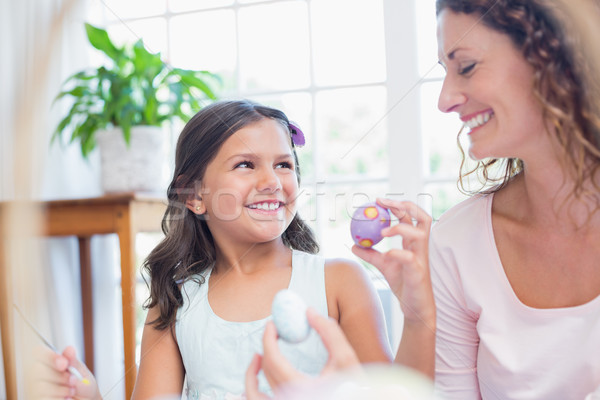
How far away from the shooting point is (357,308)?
0.84 meters

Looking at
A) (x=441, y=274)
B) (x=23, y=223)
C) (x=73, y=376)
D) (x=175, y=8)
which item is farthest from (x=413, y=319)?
(x=175, y=8)

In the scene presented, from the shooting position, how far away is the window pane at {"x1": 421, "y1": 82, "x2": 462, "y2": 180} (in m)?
1.19

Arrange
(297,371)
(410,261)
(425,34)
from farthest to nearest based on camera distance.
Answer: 1. (425,34)
2. (410,261)
3. (297,371)

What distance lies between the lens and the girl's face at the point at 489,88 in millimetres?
601

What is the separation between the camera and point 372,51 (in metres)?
1.36

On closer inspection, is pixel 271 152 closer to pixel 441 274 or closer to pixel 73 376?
pixel 441 274

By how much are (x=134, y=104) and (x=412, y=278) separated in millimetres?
1033

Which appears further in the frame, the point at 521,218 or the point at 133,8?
the point at 133,8

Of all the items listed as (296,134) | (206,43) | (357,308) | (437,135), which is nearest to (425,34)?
(437,135)

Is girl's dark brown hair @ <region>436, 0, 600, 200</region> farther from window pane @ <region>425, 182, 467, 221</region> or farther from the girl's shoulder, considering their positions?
window pane @ <region>425, 182, 467, 221</region>

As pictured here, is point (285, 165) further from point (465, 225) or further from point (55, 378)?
point (55, 378)

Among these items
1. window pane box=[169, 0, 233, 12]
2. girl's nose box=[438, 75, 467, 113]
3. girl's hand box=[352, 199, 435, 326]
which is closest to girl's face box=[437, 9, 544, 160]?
girl's nose box=[438, 75, 467, 113]

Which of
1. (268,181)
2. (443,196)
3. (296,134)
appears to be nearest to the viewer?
(268,181)

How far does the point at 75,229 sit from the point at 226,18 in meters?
0.72
